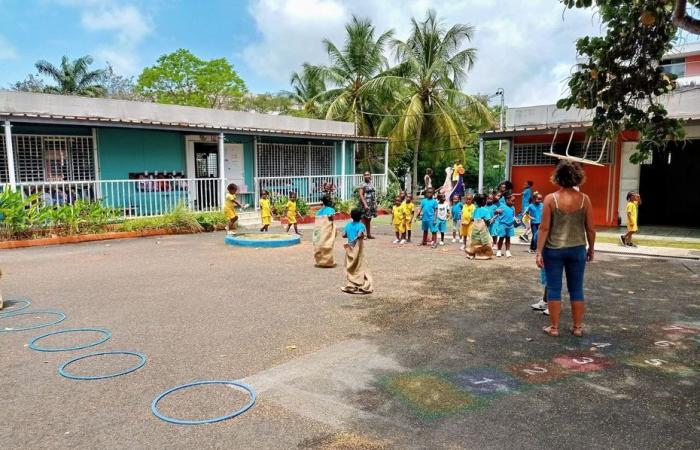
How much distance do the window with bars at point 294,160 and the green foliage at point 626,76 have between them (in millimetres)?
13974

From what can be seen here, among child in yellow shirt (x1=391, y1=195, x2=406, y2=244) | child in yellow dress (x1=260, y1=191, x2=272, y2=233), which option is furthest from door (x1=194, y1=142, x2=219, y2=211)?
child in yellow shirt (x1=391, y1=195, x2=406, y2=244)

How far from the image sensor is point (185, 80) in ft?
133

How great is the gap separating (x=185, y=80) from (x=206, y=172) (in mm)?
26456

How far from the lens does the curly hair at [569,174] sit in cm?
500

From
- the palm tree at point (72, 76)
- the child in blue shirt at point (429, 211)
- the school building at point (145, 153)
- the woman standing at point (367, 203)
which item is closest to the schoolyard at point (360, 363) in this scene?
the child in blue shirt at point (429, 211)

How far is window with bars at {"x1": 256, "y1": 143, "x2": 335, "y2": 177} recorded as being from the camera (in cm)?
1848

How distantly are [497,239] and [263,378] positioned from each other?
7.34 metres

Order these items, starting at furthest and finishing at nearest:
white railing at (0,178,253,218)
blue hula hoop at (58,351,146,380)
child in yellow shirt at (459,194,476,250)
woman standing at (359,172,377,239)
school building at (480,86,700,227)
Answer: school building at (480,86,700,227) < white railing at (0,178,253,218) < woman standing at (359,172,377,239) < child in yellow shirt at (459,194,476,250) < blue hula hoop at (58,351,146,380)

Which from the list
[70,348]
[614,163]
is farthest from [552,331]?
→ [614,163]

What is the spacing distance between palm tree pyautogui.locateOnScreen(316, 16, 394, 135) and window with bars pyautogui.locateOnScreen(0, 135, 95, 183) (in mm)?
12337

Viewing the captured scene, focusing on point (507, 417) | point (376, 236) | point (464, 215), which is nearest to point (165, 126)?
point (376, 236)

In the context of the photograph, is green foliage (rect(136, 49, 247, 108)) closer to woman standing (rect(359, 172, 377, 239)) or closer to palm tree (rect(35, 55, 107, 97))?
palm tree (rect(35, 55, 107, 97))

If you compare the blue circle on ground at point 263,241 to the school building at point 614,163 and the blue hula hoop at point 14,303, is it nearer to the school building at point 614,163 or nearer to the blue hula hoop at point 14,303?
the blue hula hoop at point 14,303

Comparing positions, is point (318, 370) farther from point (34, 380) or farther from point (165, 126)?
point (165, 126)
